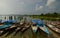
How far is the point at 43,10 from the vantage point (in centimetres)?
187

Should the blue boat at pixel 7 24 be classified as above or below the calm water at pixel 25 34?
above

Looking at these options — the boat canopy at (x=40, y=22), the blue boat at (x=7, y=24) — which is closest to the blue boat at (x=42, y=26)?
the boat canopy at (x=40, y=22)

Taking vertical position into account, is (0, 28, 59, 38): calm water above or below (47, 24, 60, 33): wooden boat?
below

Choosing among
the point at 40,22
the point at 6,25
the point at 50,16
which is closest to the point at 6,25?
the point at 6,25

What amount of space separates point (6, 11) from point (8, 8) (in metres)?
0.07

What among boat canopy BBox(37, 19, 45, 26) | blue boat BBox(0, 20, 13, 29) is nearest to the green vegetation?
boat canopy BBox(37, 19, 45, 26)

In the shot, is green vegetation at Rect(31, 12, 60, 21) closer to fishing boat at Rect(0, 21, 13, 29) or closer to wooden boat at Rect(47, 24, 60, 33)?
wooden boat at Rect(47, 24, 60, 33)

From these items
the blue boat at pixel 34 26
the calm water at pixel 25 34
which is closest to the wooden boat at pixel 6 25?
the calm water at pixel 25 34

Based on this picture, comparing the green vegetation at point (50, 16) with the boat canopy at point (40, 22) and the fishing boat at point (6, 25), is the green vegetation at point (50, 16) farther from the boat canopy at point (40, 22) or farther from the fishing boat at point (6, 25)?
the fishing boat at point (6, 25)

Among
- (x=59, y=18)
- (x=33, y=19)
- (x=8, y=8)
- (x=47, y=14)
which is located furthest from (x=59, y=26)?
(x=8, y=8)

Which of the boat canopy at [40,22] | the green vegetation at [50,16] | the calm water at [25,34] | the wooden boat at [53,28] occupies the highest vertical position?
the green vegetation at [50,16]

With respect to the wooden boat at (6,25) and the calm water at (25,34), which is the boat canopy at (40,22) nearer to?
the calm water at (25,34)

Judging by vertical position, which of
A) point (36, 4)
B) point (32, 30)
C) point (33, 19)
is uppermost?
point (36, 4)

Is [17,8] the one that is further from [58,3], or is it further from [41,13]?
[58,3]
